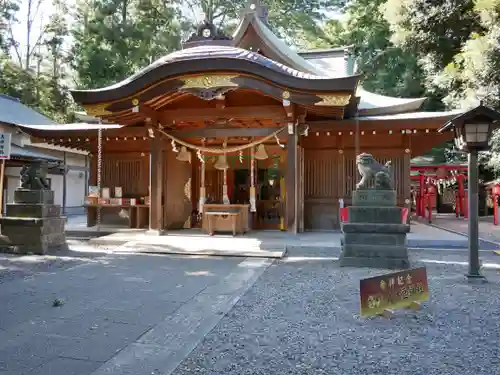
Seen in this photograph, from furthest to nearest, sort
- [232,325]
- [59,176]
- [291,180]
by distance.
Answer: [59,176], [291,180], [232,325]

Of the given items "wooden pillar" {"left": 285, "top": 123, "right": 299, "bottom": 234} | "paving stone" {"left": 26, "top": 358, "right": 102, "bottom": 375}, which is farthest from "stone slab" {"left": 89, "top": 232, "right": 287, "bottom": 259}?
"paving stone" {"left": 26, "top": 358, "right": 102, "bottom": 375}

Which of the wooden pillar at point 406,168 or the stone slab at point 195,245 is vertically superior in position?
the wooden pillar at point 406,168

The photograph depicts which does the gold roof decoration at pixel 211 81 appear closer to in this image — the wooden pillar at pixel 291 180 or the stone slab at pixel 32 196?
the wooden pillar at pixel 291 180

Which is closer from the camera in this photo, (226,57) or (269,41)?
(226,57)

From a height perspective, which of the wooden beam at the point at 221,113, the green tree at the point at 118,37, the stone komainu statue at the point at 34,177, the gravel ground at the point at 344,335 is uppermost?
the green tree at the point at 118,37

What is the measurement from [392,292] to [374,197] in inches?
120

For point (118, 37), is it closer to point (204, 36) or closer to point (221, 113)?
point (204, 36)

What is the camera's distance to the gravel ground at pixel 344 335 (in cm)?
310

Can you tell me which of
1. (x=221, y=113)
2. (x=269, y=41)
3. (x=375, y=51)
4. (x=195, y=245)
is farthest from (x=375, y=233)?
(x=375, y=51)

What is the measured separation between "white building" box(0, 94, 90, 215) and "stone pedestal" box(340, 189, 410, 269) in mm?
14876

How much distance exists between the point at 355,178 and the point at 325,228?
5.28ft

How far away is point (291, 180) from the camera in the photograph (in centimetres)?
944

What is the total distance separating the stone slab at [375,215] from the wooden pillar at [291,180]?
2488 mm

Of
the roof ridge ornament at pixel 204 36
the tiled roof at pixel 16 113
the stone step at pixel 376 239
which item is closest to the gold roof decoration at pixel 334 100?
the roof ridge ornament at pixel 204 36
